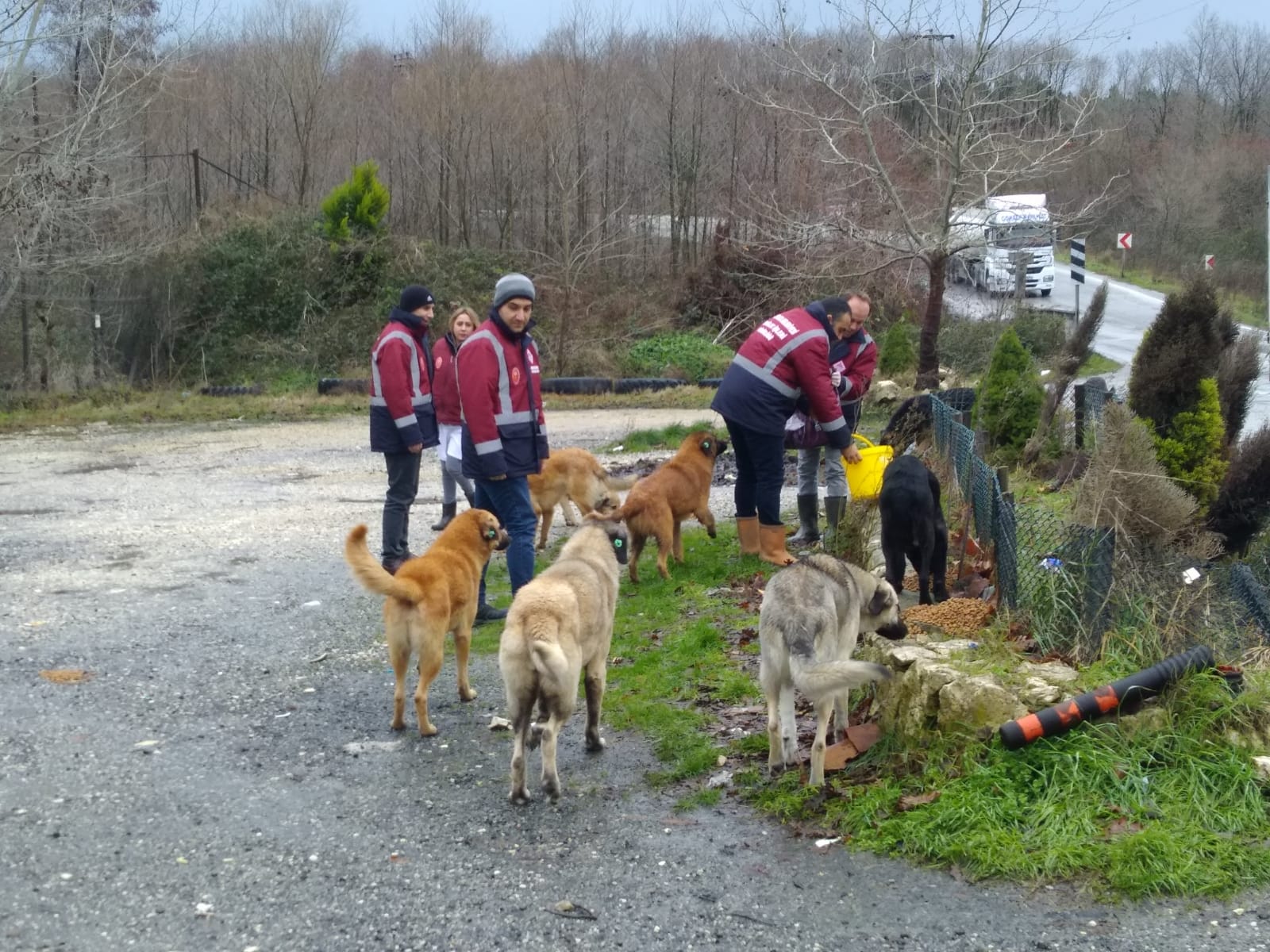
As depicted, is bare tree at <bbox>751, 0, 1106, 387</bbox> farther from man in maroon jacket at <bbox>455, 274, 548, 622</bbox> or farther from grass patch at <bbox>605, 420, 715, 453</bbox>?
man in maroon jacket at <bbox>455, 274, 548, 622</bbox>

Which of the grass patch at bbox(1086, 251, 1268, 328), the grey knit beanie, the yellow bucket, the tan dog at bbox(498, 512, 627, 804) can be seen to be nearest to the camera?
the tan dog at bbox(498, 512, 627, 804)

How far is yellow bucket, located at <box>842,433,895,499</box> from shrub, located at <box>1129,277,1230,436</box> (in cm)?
213

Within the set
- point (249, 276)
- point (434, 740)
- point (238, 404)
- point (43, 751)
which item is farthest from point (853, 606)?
point (249, 276)

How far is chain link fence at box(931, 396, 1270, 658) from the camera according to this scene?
636cm

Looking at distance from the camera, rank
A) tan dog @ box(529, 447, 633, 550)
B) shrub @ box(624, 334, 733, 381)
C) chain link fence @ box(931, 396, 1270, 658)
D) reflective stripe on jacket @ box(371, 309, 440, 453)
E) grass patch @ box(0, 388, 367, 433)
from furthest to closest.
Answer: shrub @ box(624, 334, 733, 381)
grass patch @ box(0, 388, 367, 433)
tan dog @ box(529, 447, 633, 550)
reflective stripe on jacket @ box(371, 309, 440, 453)
chain link fence @ box(931, 396, 1270, 658)

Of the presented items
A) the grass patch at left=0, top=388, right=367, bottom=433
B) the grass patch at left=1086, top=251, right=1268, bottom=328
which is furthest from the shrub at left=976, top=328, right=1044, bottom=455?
the grass patch at left=1086, top=251, right=1268, bottom=328

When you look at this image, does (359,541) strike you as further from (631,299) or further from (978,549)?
(631,299)

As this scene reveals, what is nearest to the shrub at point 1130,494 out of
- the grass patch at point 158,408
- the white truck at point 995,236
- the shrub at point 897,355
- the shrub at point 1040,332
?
the white truck at point 995,236

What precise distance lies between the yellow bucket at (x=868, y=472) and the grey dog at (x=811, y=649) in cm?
387

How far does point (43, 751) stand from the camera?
635cm

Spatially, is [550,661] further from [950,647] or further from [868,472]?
[868,472]

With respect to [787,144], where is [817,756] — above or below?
below

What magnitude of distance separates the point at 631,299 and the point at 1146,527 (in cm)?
2619

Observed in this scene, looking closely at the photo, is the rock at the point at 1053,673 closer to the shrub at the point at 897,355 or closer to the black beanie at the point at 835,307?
the black beanie at the point at 835,307
